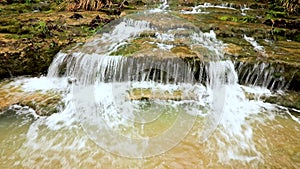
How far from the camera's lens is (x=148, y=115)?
16.9 feet

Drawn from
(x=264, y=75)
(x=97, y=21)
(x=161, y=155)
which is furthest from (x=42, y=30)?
(x=264, y=75)

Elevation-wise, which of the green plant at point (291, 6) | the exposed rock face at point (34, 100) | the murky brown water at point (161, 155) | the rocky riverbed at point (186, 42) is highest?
the green plant at point (291, 6)

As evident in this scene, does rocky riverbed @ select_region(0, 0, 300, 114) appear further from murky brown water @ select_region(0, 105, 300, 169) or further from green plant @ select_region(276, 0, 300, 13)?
murky brown water @ select_region(0, 105, 300, 169)

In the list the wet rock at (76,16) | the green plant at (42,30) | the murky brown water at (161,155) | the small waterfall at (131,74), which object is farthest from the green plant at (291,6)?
the green plant at (42,30)

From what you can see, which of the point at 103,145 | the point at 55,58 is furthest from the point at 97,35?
the point at 103,145

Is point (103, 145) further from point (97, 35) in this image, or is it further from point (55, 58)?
point (97, 35)

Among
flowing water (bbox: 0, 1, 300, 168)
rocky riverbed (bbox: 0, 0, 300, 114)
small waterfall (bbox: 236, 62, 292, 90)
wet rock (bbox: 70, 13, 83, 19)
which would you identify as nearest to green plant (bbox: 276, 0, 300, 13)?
rocky riverbed (bbox: 0, 0, 300, 114)

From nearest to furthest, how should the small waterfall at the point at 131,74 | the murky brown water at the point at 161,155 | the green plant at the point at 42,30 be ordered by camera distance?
1. the murky brown water at the point at 161,155
2. the small waterfall at the point at 131,74
3. the green plant at the point at 42,30

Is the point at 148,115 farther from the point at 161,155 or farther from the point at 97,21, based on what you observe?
the point at 97,21

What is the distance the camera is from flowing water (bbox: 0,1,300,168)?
4145 millimetres

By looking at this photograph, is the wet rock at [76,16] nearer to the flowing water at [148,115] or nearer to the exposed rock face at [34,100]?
the flowing water at [148,115]

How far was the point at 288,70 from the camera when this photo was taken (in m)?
5.91

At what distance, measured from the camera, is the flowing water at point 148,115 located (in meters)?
4.14

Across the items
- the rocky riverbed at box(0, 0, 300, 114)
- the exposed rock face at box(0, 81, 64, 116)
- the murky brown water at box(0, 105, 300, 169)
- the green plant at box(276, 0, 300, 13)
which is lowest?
the murky brown water at box(0, 105, 300, 169)
